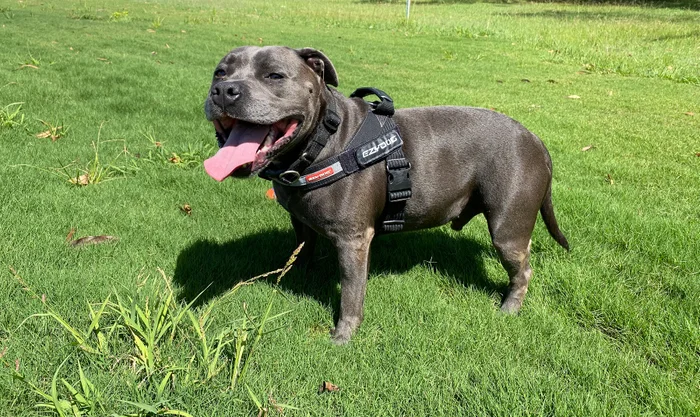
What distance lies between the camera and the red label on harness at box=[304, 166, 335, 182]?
2662mm

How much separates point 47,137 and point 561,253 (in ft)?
17.4

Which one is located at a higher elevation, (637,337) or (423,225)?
(423,225)

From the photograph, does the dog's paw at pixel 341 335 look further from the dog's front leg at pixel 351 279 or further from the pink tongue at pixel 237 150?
the pink tongue at pixel 237 150

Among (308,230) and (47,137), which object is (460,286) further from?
(47,137)

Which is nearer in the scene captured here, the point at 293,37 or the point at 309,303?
the point at 309,303

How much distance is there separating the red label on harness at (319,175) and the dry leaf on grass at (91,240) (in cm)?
183

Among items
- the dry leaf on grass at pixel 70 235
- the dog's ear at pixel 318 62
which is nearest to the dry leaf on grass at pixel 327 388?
the dog's ear at pixel 318 62

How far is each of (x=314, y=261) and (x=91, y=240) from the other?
162cm

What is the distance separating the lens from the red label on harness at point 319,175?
8.73 feet

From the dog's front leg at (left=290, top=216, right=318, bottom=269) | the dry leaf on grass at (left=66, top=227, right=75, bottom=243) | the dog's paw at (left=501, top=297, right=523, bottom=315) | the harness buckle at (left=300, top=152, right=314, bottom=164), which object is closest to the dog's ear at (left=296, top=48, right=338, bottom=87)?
the harness buckle at (left=300, top=152, right=314, bottom=164)

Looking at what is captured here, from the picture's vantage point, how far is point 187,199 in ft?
14.4

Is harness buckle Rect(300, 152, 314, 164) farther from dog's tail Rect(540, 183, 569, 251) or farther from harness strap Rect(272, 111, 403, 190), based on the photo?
dog's tail Rect(540, 183, 569, 251)

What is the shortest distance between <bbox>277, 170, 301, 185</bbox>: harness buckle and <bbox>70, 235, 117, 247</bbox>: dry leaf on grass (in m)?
1.70

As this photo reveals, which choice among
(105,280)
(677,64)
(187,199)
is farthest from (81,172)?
(677,64)
